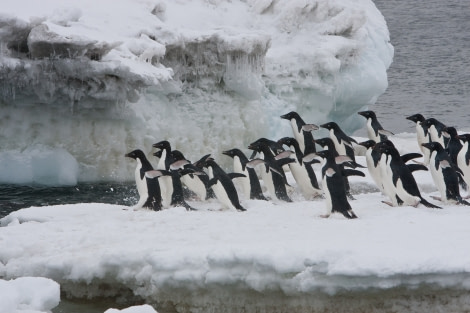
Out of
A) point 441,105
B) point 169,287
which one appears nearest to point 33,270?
point 169,287

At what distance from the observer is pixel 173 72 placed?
1549 centimetres

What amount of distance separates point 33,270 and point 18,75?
18.5 feet

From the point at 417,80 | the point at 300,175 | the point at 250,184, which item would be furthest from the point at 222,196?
the point at 417,80

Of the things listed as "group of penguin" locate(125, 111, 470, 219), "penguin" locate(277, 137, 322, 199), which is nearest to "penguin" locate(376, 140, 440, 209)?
"group of penguin" locate(125, 111, 470, 219)

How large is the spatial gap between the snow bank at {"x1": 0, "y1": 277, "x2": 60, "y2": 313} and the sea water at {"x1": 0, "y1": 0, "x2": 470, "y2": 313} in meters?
6.71

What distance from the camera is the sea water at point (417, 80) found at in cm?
1448

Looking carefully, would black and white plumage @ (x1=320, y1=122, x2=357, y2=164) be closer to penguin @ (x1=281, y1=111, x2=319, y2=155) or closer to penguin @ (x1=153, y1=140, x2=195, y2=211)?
penguin @ (x1=281, y1=111, x2=319, y2=155)

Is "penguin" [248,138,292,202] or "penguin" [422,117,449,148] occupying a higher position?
"penguin" [422,117,449,148]

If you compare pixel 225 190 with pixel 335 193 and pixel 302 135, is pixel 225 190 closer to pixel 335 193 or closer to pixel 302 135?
pixel 335 193

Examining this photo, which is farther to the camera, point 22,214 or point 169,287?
point 22,214

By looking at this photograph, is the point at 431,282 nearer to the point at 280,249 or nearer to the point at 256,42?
the point at 280,249

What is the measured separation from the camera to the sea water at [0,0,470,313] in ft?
47.5

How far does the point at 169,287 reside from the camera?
8.40 m

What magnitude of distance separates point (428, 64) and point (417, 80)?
6.83ft
